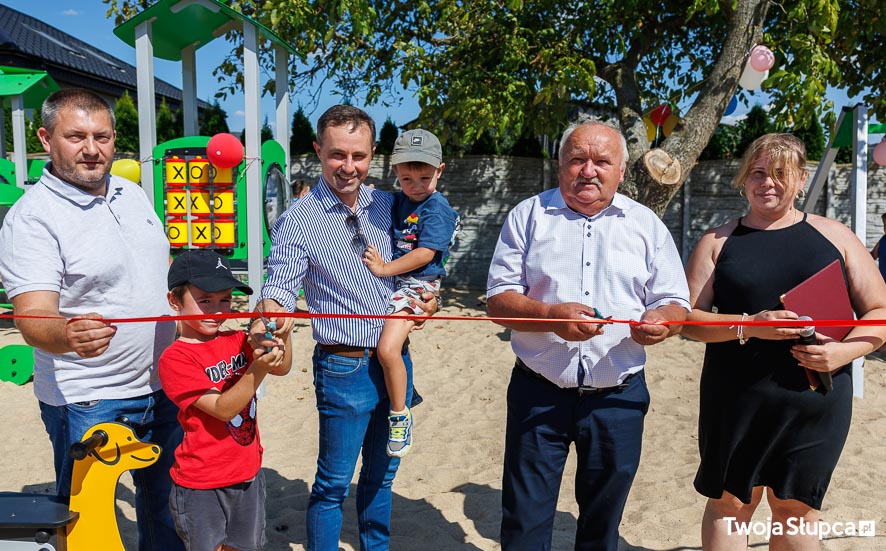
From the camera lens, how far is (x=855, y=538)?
3.16 m

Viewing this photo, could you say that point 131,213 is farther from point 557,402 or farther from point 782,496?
point 782,496

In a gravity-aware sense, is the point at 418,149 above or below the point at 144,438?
above

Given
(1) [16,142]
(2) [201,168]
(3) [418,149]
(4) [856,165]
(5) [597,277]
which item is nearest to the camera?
(5) [597,277]

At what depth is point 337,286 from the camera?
242 cm

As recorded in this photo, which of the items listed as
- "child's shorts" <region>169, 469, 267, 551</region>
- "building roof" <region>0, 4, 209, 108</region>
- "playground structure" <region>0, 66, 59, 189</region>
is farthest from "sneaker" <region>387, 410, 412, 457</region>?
"building roof" <region>0, 4, 209, 108</region>

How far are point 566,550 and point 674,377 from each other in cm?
320

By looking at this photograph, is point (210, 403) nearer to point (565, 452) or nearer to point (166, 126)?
point (565, 452)

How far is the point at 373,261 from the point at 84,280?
927 mm

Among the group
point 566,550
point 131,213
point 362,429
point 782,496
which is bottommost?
point 566,550

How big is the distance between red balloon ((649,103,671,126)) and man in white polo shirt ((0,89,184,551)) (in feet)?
21.9

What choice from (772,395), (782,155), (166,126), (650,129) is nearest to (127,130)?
(166,126)

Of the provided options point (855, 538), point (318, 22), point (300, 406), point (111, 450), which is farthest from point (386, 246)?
point (318, 22)

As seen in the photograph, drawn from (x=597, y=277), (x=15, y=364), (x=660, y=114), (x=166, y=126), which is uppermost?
(x=166, y=126)

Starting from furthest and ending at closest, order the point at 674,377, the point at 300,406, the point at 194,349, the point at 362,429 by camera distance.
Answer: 1. the point at 674,377
2. the point at 300,406
3. the point at 362,429
4. the point at 194,349
